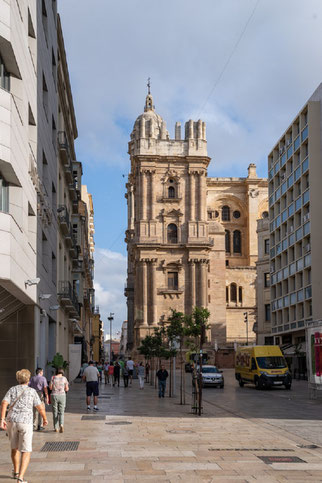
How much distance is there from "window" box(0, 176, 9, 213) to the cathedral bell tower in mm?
60565

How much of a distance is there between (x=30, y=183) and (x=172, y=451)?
12.4m

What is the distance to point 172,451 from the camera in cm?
1280

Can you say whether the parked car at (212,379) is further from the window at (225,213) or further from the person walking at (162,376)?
the window at (225,213)

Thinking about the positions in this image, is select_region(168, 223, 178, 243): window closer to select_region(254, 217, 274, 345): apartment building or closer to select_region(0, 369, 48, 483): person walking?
select_region(254, 217, 274, 345): apartment building

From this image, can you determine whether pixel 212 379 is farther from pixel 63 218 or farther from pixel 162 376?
pixel 63 218

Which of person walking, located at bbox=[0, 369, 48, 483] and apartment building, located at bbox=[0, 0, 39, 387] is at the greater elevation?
apartment building, located at bbox=[0, 0, 39, 387]

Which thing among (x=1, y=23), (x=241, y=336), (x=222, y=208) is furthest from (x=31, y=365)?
(x=222, y=208)

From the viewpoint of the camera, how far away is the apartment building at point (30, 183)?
60.7 ft

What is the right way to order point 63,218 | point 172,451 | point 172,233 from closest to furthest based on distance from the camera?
point 172,451
point 63,218
point 172,233

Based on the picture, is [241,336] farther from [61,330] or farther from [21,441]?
[21,441]

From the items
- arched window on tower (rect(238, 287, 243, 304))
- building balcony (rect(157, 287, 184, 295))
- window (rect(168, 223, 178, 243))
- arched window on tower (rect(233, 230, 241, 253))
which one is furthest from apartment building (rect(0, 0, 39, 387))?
arched window on tower (rect(233, 230, 241, 253))

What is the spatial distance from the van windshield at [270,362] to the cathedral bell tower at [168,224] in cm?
4071

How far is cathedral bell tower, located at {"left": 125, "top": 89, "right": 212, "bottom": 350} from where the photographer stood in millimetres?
81125

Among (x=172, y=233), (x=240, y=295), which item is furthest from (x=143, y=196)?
(x=240, y=295)
